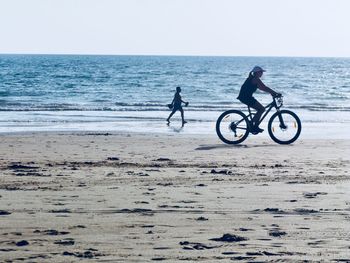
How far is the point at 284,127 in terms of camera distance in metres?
16.3

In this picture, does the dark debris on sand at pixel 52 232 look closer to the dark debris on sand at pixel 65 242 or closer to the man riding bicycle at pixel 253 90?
the dark debris on sand at pixel 65 242

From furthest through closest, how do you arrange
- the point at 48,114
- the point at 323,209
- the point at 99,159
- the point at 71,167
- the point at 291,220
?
the point at 48,114 < the point at 99,159 < the point at 71,167 < the point at 323,209 < the point at 291,220

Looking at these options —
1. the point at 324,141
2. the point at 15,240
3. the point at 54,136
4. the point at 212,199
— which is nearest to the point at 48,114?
the point at 54,136

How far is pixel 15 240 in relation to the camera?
6586mm

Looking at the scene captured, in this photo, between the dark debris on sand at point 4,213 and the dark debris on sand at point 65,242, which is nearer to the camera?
the dark debris on sand at point 65,242

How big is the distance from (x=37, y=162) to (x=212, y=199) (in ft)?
15.0

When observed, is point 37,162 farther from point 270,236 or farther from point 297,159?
point 270,236

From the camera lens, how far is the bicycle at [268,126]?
16.2m

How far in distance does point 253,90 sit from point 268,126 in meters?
1.08

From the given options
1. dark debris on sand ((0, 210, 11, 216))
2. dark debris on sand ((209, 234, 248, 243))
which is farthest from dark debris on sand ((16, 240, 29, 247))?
dark debris on sand ((209, 234, 248, 243))

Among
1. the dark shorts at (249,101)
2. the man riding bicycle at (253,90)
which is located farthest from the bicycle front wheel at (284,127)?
the dark shorts at (249,101)

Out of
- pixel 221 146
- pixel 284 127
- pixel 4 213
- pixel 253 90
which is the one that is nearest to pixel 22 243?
pixel 4 213

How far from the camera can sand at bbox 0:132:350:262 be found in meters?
6.32

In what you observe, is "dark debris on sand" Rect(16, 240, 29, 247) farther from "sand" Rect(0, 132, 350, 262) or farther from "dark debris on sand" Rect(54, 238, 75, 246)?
"dark debris on sand" Rect(54, 238, 75, 246)
